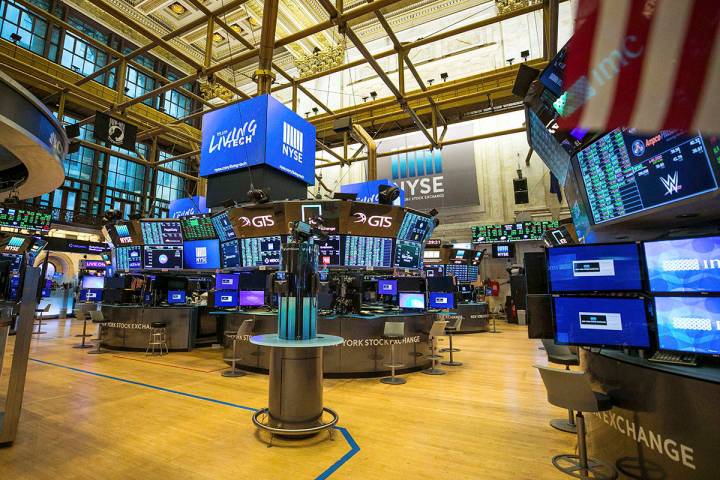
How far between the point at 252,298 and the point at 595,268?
6.54 metres

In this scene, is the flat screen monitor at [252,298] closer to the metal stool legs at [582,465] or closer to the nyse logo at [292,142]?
the nyse logo at [292,142]

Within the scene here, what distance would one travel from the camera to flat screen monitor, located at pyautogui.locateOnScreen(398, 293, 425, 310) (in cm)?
716

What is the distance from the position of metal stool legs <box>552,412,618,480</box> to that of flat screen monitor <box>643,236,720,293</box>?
115 centimetres

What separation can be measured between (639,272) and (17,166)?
185 inches

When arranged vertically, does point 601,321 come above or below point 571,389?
above

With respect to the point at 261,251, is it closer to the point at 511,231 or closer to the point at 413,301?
the point at 413,301

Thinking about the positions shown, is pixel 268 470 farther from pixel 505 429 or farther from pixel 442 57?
pixel 442 57

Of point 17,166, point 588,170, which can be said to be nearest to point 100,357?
point 17,166

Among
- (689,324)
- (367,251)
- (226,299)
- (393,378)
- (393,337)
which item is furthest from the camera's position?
(226,299)

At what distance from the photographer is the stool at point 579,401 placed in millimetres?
2436

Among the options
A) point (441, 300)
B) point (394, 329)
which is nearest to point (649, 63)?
point (394, 329)

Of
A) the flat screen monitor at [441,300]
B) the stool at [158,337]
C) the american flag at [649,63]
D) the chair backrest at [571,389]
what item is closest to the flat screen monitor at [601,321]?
the chair backrest at [571,389]

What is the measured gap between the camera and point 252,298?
7734 mm

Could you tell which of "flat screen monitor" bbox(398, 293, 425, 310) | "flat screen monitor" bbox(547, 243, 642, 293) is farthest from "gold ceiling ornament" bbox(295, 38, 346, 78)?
"flat screen monitor" bbox(547, 243, 642, 293)
